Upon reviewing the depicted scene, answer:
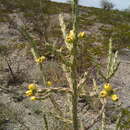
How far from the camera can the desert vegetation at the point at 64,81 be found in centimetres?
142

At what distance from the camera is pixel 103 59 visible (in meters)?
7.88

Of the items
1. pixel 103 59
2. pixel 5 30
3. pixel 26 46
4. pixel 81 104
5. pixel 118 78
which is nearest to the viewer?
pixel 81 104

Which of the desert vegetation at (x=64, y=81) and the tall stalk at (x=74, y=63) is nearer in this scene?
the tall stalk at (x=74, y=63)

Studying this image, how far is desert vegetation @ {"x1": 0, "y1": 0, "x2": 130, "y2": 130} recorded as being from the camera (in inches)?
56.0

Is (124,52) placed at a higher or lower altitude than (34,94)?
lower

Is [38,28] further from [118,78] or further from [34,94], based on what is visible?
[34,94]

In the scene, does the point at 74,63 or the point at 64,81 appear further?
the point at 64,81

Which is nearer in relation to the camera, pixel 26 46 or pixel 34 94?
pixel 34 94

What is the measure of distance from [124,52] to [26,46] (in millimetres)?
3519

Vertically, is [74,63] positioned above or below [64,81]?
above

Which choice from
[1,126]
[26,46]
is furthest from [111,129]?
[26,46]

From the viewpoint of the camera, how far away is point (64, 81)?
5.61 meters

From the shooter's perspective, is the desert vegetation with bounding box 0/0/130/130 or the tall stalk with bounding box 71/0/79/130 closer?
the tall stalk with bounding box 71/0/79/130

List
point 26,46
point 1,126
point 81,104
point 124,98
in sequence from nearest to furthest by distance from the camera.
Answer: point 1,126
point 81,104
point 124,98
point 26,46
